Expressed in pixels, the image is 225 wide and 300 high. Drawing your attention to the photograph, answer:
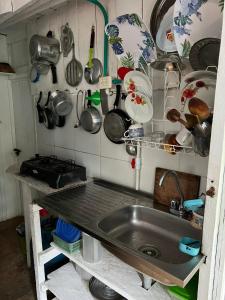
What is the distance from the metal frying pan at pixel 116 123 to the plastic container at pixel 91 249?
60cm

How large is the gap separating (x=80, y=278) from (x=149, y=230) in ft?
1.83

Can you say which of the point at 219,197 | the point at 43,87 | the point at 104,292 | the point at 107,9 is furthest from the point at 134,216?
the point at 43,87

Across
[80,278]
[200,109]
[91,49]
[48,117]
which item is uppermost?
[91,49]

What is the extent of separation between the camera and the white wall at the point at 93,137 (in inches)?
49.8

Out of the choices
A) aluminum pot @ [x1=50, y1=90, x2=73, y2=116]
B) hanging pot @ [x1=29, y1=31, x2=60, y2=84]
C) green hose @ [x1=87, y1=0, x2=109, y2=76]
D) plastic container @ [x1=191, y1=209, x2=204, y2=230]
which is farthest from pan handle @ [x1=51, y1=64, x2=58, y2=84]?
plastic container @ [x1=191, y1=209, x2=204, y2=230]

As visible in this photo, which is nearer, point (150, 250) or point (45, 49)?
point (150, 250)

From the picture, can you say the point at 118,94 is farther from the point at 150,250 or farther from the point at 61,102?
the point at 150,250

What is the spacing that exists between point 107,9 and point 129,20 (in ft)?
1.19

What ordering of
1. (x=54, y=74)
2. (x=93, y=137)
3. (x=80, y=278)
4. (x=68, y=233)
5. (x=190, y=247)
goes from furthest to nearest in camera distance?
(x=54, y=74) < (x=93, y=137) < (x=80, y=278) < (x=68, y=233) < (x=190, y=247)

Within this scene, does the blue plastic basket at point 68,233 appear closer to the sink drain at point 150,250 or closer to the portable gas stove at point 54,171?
the portable gas stove at point 54,171

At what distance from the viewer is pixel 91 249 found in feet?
3.79

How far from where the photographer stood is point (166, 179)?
128 cm

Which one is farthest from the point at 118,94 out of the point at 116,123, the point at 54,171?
the point at 54,171

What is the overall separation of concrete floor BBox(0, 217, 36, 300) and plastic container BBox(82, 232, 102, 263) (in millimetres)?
847
